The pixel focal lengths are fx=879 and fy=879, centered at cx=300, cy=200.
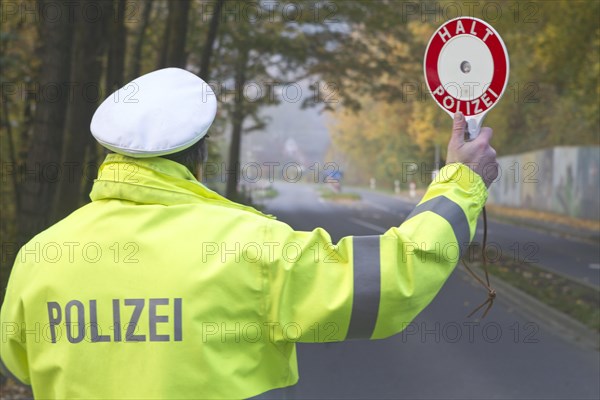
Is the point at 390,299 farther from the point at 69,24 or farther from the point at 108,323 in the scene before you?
the point at 69,24

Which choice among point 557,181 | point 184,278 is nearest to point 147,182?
point 184,278

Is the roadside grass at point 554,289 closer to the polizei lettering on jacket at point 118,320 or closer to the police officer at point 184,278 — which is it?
the police officer at point 184,278

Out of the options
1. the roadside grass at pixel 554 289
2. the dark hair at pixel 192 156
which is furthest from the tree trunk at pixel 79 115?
the dark hair at pixel 192 156

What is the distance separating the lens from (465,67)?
9.66ft

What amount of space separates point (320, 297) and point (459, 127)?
2.33 feet

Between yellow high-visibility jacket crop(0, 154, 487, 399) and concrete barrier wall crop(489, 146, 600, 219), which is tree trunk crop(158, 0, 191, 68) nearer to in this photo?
yellow high-visibility jacket crop(0, 154, 487, 399)

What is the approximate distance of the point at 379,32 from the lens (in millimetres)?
24141

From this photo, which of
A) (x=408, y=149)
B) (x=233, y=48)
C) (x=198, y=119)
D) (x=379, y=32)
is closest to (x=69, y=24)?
(x=198, y=119)

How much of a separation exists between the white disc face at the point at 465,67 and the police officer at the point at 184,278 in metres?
0.70

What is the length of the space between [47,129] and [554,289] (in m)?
7.87

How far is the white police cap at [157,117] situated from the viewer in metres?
2.14

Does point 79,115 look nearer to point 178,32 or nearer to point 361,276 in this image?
point 178,32

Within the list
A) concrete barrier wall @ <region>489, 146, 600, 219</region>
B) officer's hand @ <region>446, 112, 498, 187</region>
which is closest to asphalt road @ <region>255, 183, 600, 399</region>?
officer's hand @ <region>446, 112, 498, 187</region>

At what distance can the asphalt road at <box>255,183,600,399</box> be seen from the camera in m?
7.37
